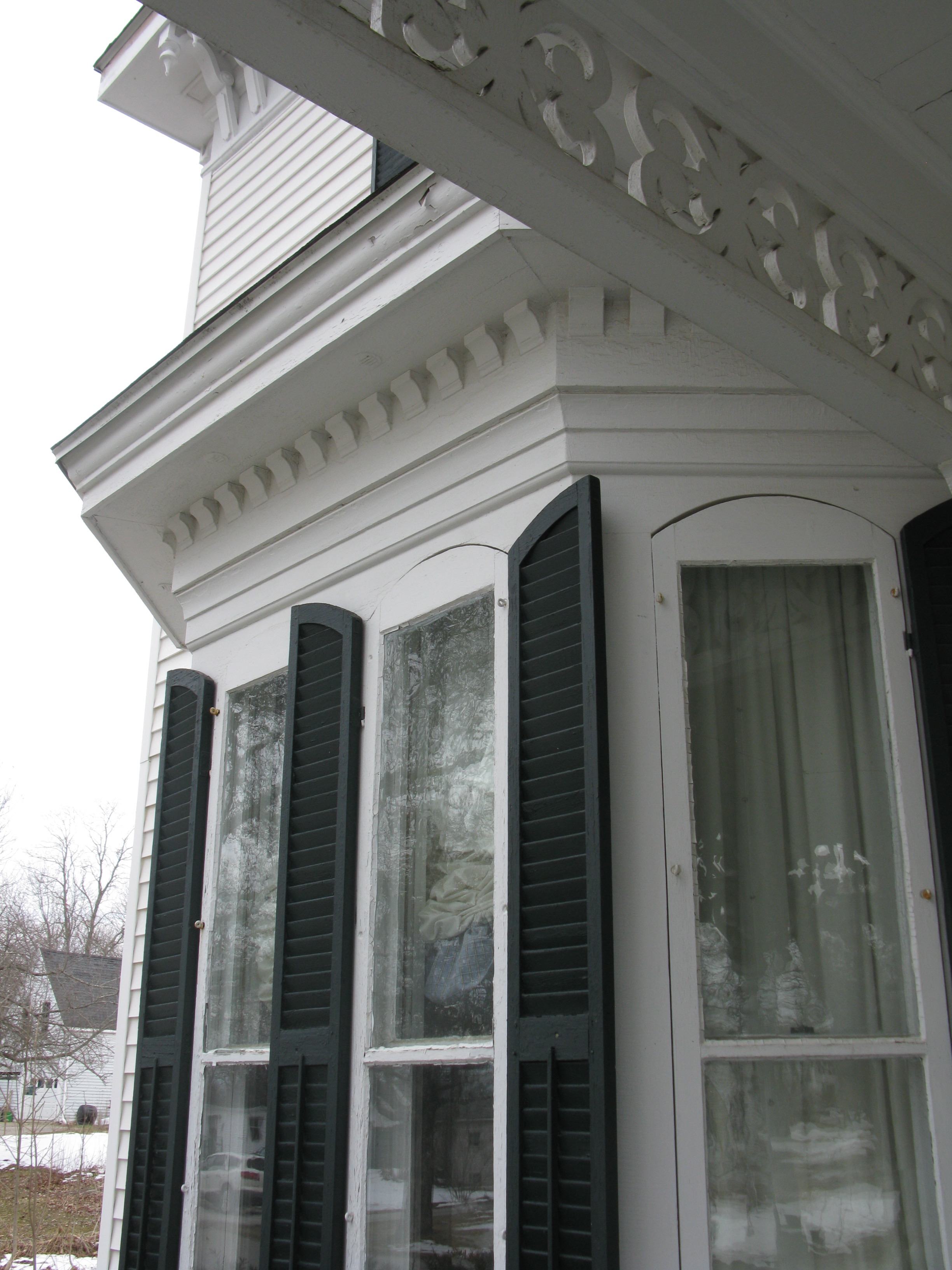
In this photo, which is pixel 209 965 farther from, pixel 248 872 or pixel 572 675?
pixel 572 675

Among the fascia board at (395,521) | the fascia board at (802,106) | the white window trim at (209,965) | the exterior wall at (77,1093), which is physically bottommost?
the exterior wall at (77,1093)

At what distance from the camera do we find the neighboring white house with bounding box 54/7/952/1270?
7.42 ft

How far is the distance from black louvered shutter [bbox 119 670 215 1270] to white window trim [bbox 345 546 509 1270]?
0.92m

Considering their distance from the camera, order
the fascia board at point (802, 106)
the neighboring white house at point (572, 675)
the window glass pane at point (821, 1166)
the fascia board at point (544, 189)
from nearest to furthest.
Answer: the fascia board at point (544, 189) < the fascia board at point (802, 106) < the neighboring white house at point (572, 675) < the window glass pane at point (821, 1166)

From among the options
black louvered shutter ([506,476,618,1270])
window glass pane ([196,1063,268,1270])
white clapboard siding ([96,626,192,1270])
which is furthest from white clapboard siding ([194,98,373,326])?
window glass pane ([196,1063,268,1270])

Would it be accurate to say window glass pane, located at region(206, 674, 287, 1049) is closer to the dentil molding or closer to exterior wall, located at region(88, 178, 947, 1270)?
exterior wall, located at region(88, 178, 947, 1270)

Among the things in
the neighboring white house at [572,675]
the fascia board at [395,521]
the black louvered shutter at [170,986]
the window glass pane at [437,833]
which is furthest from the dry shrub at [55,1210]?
the window glass pane at [437,833]

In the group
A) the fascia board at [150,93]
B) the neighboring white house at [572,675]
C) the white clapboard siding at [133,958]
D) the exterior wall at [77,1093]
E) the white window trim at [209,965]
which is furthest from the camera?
the exterior wall at [77,1093]

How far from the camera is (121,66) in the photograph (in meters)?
6.58

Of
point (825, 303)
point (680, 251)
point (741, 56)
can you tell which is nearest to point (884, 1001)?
point (825, 303)

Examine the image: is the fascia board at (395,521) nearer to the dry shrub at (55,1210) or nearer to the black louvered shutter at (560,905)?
the black louvered shutter at (560,905)

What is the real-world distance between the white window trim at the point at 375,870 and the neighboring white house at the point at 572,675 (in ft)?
0.04

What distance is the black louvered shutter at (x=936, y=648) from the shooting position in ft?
9.24

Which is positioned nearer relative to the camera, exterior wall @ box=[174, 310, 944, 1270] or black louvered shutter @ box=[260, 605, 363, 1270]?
exterior wall @ box=[174, 310, 944, 1270]
